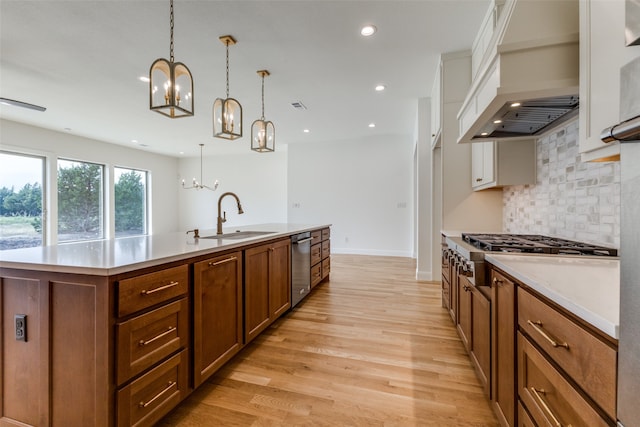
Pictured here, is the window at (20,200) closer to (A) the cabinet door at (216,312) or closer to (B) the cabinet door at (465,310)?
(A) the cabinet door at (216,312)

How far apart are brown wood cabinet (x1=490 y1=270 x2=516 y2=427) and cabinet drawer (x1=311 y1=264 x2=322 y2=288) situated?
233 cm

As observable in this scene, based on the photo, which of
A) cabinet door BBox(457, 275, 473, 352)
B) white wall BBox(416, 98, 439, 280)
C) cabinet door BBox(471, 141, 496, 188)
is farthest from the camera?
white wall BBox(416, 98, 439, 280)

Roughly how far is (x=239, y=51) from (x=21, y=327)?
2873mm

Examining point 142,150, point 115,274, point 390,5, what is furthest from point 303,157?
point 115,274

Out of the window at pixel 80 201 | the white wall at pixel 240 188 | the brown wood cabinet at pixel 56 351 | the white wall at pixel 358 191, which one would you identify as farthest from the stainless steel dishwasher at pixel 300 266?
the window at pixel 80 201

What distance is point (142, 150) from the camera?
8.02 metres

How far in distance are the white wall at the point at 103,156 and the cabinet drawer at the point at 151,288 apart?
20.5ft

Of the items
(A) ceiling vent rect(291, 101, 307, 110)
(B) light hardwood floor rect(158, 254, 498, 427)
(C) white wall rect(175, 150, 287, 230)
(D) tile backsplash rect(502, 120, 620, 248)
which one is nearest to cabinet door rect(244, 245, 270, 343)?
(B) light hardwood floor rect(158, 254, 498, 427)

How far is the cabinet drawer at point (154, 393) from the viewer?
1223mm

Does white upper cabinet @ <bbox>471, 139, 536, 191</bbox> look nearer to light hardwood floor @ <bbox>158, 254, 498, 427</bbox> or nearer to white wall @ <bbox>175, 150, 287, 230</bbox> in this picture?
light hardwood floor @ <bbox>158, 254, 498, 427</bbox>

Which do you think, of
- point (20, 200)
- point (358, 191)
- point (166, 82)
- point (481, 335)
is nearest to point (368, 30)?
point (166, 82)

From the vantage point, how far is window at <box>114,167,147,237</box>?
7.41 meters

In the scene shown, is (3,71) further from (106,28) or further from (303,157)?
(303,157)

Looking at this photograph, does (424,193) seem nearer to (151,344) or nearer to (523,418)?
(523,418)
